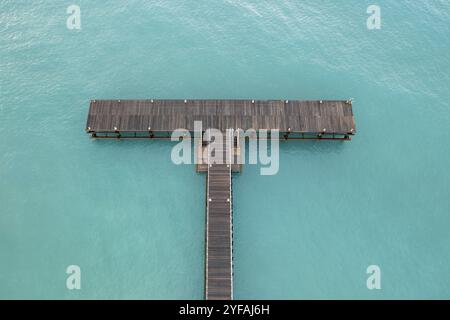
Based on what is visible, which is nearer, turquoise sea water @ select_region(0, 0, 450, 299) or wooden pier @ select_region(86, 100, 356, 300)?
turquoise sea water @ select_region(0, 0, 450, 299)

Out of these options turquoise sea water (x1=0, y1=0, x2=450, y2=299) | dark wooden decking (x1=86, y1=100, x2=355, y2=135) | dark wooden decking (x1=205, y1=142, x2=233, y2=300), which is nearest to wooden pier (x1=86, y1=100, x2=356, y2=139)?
dark wooden decking (x1=86, y1=100, x2=355, y2=135)

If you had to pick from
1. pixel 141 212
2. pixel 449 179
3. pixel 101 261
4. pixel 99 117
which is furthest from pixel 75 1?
pixel 449 179

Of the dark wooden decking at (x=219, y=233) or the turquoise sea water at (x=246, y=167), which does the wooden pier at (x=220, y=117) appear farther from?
the dark wooden decking at (x=219, y=233)

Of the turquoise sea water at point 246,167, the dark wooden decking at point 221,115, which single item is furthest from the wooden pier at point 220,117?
the turquoise sea water at point 246,167

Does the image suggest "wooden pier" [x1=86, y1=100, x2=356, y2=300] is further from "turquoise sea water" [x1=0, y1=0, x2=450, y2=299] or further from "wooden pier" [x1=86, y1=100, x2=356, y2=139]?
"turquoise sea water" [x1=0, y1=0, x2=450, y2=299]

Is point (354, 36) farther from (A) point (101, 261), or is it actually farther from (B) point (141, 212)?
(A) point (101, 261)

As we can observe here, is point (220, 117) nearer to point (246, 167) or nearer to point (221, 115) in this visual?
point (221, 115)

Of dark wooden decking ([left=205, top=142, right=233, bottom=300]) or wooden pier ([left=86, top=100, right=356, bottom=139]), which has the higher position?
wooden pier ([left=86, top=100, right=356, bottom=139])
